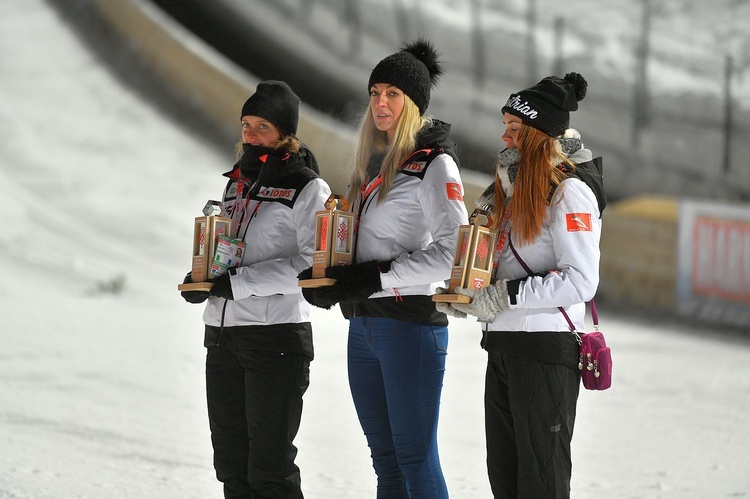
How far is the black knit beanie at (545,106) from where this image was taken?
2.50 metres

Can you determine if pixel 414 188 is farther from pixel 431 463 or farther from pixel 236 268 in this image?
pixel 431 463

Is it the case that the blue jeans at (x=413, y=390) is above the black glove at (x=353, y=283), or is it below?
below

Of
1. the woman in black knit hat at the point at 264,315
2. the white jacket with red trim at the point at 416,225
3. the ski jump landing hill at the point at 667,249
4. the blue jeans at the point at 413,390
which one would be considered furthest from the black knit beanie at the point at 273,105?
the ski jump landing hill at the point at 667,249

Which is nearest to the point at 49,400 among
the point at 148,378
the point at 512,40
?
the point at 148,378

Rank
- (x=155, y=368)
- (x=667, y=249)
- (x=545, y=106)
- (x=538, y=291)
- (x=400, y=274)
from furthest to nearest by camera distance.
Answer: (x=667, y=249) < (x=155, y=368) < (x=400, y=274) < (x=545, y=106) < (x=538, y=291)

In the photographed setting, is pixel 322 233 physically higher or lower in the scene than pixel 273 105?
lower

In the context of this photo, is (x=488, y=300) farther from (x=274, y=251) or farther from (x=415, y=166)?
(x=274, y=251)

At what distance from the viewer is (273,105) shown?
2973 mm

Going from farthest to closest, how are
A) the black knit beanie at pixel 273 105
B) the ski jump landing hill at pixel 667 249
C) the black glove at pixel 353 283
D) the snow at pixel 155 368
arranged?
the ski jump landing hill at pixel 667 249, the snow at pixel 155 368, the black knit beanie at pixel 273 105, the black glove at pixel 353 283

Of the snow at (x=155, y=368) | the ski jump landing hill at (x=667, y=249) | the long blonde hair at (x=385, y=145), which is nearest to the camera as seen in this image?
the long blonde hair at (x=385, y=145)

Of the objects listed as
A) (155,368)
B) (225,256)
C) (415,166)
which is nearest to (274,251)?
(225,256)

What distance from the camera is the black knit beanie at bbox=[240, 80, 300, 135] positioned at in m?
2.97

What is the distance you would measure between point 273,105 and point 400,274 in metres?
0.72

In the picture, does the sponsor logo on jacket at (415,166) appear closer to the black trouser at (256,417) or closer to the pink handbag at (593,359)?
the pink handbag at (593,359)
